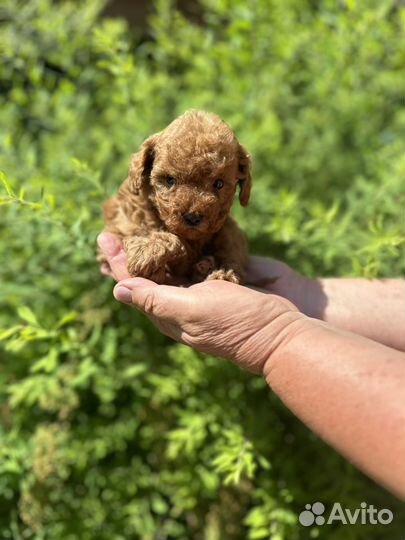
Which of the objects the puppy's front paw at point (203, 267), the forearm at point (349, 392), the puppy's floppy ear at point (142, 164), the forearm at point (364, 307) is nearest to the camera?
the forearm at point (349, 392)

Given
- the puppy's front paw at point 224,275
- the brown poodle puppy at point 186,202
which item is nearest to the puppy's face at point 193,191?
the brown poodle puppy at point 186,202

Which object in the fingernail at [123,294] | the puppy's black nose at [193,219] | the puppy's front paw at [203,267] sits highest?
the puppy's black nose at [193,219]

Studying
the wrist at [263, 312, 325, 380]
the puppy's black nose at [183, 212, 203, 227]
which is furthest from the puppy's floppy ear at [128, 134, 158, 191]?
the wrist at [263, 312, 325, 380]

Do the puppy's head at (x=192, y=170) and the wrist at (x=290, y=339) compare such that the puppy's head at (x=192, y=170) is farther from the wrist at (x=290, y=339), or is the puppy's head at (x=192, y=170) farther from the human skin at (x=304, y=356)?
the wrist at (x=290, y=339)

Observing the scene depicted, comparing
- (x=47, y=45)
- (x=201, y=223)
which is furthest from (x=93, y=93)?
(x=201, y=223)

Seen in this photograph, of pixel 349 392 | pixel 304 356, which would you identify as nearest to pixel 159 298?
pixel 304 356

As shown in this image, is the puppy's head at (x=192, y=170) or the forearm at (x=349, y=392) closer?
the forearm at (x=349, y=392)

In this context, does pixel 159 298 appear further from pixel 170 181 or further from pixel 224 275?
pixel 170 181
